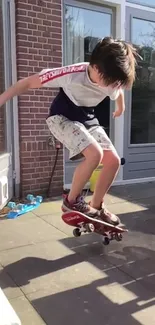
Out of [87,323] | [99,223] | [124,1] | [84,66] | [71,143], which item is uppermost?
[124,1]

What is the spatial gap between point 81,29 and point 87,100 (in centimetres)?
270

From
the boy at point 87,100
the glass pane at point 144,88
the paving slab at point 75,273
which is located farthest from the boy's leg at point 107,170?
the glass pane at point 144,88

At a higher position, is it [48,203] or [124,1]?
[124,1]

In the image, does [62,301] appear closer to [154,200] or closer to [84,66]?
[84,66]

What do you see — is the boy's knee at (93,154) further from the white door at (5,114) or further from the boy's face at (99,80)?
the white door at (5,114)

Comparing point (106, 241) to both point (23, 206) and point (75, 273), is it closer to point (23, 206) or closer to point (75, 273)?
point (75, 273)

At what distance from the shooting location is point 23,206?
3.87 metres

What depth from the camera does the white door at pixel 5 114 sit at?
396cm

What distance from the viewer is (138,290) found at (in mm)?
2189

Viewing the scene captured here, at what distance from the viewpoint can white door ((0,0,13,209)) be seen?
396 cm

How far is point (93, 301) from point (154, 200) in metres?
2.54

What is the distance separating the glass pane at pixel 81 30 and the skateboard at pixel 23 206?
198cm

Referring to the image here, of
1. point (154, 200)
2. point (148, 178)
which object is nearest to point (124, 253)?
point (154, 200)

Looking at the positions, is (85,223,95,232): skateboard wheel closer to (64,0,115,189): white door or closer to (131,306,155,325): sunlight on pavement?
(131,306,155,325): sunlight on pavement
